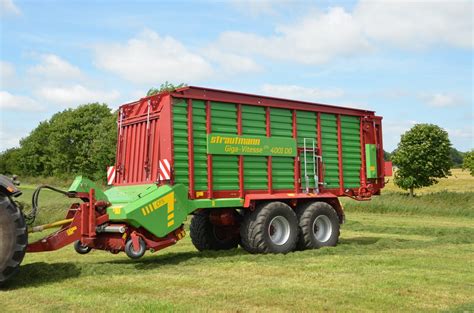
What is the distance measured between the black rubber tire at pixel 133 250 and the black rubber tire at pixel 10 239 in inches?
82.8

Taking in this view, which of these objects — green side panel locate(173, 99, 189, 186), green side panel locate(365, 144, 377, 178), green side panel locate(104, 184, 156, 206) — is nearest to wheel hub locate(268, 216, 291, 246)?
green side panel locate(173, 99, 189, 186)

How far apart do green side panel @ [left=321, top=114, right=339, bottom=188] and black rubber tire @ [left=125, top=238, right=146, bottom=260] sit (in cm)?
503

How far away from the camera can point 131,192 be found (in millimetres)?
10258

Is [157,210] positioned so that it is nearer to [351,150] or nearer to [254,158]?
[254,158]

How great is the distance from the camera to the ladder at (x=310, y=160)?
12.4m

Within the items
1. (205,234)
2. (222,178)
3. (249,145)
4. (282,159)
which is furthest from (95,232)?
(282,159)

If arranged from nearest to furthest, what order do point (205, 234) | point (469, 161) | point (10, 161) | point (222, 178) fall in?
1. point (222, 178)
2. point (205, 234)
3. point (469, 161)
4. point (10, 161)

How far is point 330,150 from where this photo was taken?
1305 centimetres

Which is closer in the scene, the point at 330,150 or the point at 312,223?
the point at 312,223

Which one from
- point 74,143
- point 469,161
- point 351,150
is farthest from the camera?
point 74,143

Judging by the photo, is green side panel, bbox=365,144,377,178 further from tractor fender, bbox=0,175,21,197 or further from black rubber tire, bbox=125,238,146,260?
tractor fender, bbox=0,175,21,197

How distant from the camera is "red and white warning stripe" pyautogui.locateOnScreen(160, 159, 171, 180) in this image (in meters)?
9.98

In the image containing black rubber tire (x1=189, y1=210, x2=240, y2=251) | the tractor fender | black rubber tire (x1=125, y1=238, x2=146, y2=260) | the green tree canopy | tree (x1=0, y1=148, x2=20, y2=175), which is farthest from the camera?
tree (x1=0, y1=148, x2=20, y2=175)

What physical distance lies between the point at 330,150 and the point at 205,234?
138 inches
